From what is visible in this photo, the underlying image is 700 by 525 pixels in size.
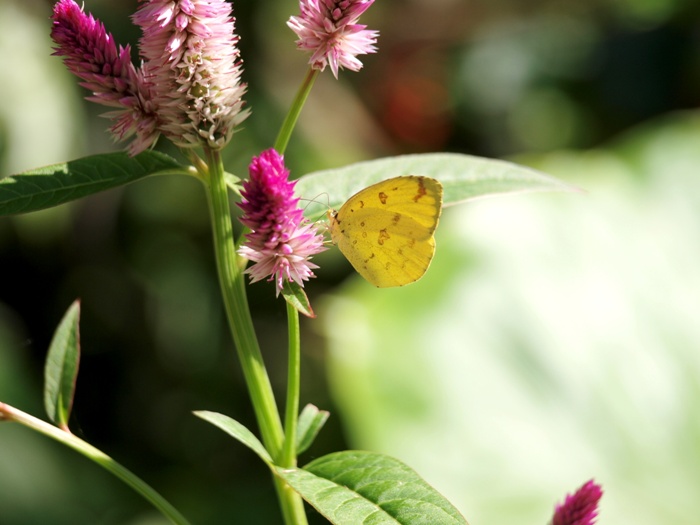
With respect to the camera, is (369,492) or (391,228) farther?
(391,228)

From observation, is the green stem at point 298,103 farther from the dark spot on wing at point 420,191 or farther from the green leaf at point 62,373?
the green leaf at point 62,373

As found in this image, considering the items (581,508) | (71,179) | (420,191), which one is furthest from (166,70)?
(581,508)

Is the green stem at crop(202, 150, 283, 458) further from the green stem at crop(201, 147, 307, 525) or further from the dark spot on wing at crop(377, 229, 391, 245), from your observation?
the dark spot on wing at crop(377, 229, 391, 245)

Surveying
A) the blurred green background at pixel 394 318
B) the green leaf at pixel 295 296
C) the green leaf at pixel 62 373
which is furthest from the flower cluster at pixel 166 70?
the blurred green background at pixel 394 318

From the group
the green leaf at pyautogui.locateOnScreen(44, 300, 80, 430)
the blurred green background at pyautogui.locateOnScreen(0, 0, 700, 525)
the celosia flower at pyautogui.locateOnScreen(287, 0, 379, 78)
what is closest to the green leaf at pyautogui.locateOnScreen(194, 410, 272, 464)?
the green leaf at pyautogui.locateOnScreen(44, 300, 80, 430)

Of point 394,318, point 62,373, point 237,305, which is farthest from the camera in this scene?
point 394,318

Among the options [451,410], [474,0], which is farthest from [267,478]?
[474,0]

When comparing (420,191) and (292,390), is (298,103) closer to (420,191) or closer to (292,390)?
(420,191)
